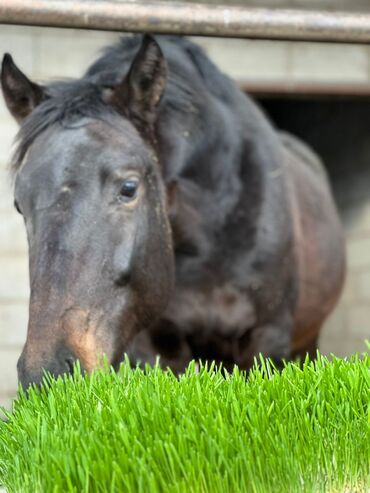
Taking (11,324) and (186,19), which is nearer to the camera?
(186,19)

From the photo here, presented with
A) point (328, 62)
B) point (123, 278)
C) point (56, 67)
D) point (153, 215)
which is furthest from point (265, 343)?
point (328, 62)

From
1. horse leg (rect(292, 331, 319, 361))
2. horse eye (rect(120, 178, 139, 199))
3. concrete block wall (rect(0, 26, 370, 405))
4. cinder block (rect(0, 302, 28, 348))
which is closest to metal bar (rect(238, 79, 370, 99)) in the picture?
concrete block wall (rect(0, 26, 370, 405))

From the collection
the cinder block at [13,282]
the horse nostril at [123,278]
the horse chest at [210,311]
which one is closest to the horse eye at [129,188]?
the horse nostril at [123,278]

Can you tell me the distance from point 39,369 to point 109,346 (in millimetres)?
276

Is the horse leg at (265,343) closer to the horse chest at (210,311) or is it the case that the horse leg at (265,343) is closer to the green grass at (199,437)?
the horse chest at (210,311)

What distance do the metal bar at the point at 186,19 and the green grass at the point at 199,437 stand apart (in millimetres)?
873

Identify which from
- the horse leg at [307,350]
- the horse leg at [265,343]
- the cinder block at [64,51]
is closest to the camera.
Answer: the horse leg at [265,343]

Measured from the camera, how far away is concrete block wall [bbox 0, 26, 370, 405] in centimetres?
512

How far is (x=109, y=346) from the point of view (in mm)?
2346

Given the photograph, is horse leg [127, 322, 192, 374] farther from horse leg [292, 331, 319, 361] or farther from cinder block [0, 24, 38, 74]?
cinder block [0, 24, 38, 74]

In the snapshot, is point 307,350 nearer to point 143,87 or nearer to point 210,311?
point 210,311

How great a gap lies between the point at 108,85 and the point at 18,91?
257 millimetres

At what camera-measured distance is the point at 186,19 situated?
2.17 metres

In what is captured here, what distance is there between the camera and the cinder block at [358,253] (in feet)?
22.4
